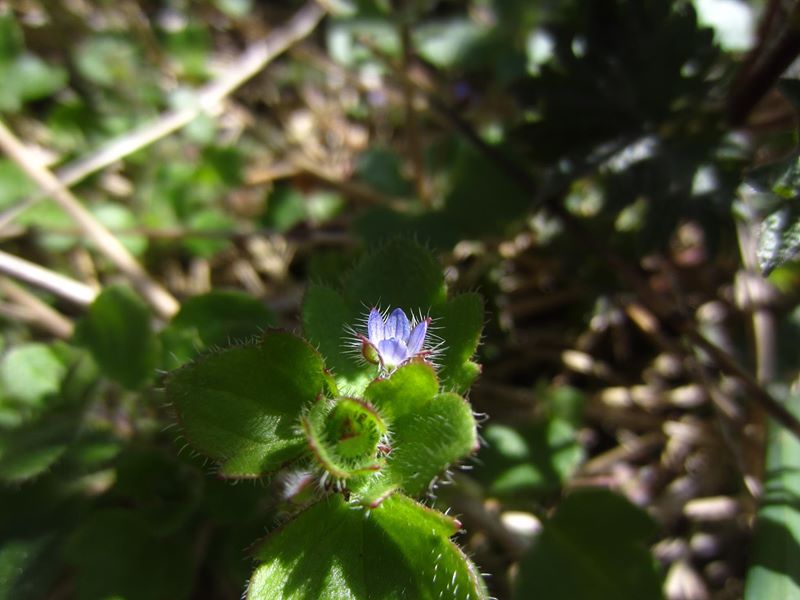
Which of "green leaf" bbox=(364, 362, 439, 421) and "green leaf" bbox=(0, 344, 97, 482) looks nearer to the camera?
"green leaf" bbox=(364, 362, 439, 421)

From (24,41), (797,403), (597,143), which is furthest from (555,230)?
(24,41)

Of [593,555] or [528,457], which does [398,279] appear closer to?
[528,457]

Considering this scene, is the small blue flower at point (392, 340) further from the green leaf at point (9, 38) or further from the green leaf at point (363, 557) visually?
the green leaf at point (9, 38)

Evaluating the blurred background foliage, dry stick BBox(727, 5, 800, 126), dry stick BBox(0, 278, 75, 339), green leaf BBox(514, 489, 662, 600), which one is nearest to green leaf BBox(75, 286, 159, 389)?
the blurred background foliage

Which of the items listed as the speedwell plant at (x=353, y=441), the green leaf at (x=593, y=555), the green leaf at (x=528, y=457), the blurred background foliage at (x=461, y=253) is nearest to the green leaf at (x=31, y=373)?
the blurred background foliage at (x=461, y=253)

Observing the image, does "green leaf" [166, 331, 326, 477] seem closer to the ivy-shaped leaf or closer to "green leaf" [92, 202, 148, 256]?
the ivy-shaped leaf

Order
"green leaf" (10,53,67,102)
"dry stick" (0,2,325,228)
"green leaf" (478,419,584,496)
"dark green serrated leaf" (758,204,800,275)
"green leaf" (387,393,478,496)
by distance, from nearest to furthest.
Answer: "green leaf" (387,393,478,496) < "dark green serrated leaf" (758,204,800,275) < "green leaf" (478,419,584,496) < "dry stick" (0,2,325,228) < "green leaf" (10,53,67,102)

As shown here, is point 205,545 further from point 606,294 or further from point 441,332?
point 606,294
